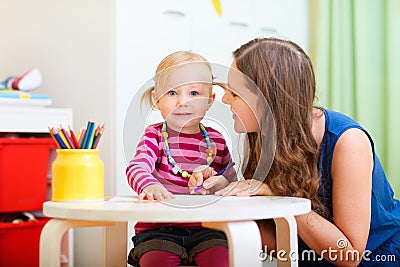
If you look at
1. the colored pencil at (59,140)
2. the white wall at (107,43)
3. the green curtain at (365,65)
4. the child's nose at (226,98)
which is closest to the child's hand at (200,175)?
the child's nose at (226,98)

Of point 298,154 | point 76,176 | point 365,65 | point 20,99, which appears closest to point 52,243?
point 76,176

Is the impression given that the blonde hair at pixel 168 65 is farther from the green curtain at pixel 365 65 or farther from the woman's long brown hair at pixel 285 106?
the green curtain at pixel 365 65

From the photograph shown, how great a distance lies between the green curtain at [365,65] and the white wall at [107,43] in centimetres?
26

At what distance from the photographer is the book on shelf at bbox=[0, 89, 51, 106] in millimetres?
2115

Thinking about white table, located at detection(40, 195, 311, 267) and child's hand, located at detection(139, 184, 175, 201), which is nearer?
white table, located at detection(40, 195, 311, 267)

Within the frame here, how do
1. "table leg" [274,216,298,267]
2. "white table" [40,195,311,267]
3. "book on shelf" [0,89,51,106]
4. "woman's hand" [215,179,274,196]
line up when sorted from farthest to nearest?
1. "book on shelf" [0,89,51,106]
2. "woman's hand" [215,179,274,196]
3. "table leg" [274,216,298,267]
4. "white table" [40,195,311,267]

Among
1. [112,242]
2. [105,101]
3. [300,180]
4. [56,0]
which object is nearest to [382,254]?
[300,180]

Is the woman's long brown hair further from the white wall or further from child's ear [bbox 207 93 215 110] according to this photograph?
the white wall

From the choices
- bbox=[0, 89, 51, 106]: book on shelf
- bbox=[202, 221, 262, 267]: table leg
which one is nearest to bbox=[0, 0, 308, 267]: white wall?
bbox=[0, 89, 51, 106]: book on shelf

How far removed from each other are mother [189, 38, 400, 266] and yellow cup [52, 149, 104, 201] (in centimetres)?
18

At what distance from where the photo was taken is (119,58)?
2203mm

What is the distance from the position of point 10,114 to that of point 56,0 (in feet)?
1.77

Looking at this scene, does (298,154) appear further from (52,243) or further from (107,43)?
(107,43)

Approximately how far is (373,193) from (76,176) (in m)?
0.64
